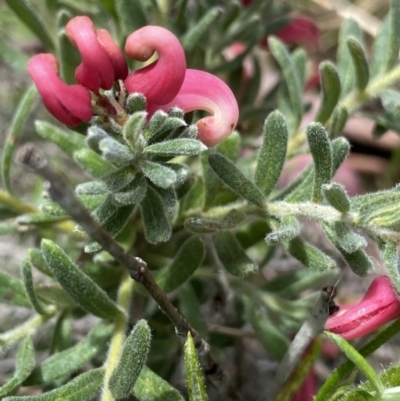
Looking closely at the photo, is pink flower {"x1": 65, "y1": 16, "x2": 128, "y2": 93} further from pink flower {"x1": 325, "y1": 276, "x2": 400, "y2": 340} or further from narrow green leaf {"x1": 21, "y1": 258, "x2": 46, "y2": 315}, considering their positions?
pink flower {"x1": 325, "y1": 276, "x2": 400, "y2": 340}

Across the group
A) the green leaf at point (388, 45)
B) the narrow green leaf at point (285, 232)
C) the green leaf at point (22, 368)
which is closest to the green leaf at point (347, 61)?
the green leaf at point (388, 45)

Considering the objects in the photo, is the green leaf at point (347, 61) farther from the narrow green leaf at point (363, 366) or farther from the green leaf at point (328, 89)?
the narrow green leaf at point (363, 366)

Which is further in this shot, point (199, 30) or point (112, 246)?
point (199, 30)

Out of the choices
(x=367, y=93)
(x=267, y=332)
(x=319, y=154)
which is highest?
(x=319, y=154)

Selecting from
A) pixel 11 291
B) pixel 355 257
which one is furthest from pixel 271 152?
pixel 11 291

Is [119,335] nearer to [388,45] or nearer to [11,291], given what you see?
[11,291]

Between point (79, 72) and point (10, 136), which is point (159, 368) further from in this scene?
point (79, 72)

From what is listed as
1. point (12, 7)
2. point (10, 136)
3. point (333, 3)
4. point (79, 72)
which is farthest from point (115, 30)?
point (333, 3)

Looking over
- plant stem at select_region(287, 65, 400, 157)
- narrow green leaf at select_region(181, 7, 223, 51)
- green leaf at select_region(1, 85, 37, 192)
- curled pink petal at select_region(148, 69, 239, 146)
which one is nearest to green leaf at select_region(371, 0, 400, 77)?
plant stem at select_region(287, 65, 400, 157)
